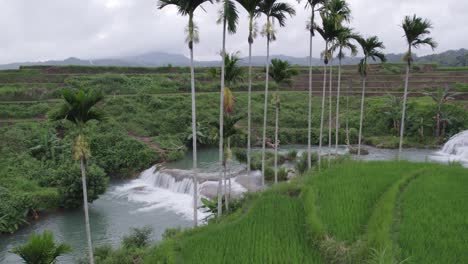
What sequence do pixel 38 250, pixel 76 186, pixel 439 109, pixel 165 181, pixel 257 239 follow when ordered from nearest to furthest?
1. pixel 38 250
2. pixel 257 239
3. pixel 76 186
4. pixel 165 181
5. pixel 439 109

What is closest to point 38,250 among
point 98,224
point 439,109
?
point 98,224

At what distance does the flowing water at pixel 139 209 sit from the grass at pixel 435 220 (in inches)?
223

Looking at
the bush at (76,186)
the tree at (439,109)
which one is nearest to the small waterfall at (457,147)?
the tree at (439,109)

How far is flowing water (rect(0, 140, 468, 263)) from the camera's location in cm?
1692

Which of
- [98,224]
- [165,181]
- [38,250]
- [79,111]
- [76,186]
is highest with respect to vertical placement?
[79,111]

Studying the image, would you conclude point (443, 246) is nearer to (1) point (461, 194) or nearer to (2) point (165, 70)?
(1) point (461, 194)

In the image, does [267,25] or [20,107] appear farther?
[20,107]

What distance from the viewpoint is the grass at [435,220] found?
7.70 m

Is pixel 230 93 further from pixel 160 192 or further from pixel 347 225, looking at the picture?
pixel 160 192

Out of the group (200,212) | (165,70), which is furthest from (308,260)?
(165,70)

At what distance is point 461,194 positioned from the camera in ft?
37.0

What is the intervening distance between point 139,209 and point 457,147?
24.7 metres

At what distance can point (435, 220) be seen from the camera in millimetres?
9328

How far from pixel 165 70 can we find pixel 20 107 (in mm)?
23922
